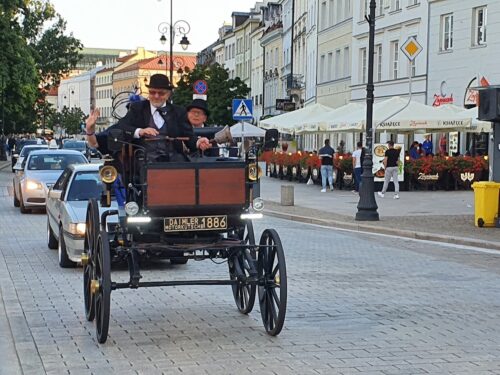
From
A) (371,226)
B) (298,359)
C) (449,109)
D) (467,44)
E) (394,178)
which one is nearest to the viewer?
(298,359)

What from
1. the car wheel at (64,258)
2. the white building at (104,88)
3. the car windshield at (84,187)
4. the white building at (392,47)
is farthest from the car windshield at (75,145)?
the white building at (104,88)

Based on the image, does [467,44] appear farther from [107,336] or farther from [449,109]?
[107,336]

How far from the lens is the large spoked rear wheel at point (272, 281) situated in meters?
8.01

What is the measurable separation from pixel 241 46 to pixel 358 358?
103 m

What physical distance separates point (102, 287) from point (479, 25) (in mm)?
34390

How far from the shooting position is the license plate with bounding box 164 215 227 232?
805cm

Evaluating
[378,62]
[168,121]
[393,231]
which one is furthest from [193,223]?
[378,62]

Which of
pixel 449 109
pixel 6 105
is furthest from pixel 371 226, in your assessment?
pixel 6 105

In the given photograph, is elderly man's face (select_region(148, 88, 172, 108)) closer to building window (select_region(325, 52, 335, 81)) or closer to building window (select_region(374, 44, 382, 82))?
building window (select_region(374, 44, 382, 82))

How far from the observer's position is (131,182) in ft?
27.6

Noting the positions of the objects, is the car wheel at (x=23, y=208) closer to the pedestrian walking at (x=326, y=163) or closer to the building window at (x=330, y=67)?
the pedestrian walking at (x=326, y=163)

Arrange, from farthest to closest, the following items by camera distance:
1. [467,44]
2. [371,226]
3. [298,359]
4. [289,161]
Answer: [289,161] → [467,44] → [371,226] → [298,359]

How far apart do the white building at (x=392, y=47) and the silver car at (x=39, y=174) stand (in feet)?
75.7

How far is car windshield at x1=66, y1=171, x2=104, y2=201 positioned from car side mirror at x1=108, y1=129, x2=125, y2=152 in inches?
228
